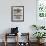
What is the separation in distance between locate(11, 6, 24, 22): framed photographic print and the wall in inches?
5.2

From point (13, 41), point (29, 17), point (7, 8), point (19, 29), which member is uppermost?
point (7, 8)

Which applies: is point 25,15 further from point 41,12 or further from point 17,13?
point 41,12

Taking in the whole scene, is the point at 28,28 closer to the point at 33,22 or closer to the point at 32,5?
the point at 33,22

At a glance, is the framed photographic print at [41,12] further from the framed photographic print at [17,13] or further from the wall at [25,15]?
the framed photographic print at [17,13]

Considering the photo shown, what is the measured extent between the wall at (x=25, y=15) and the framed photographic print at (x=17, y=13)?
132mm

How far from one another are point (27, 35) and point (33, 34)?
0.89 feet

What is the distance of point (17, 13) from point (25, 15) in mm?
365

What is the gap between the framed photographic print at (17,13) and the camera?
6.43m

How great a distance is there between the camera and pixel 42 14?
21.4 ft

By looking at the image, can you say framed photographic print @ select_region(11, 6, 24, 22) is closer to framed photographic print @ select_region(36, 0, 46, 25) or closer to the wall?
the wall

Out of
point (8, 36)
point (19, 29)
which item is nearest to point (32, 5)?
point (19, 29)

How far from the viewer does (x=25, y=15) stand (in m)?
6.45

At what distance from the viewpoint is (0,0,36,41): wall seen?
21.0 ft

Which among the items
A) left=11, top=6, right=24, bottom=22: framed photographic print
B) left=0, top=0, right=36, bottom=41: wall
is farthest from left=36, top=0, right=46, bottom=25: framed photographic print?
left=11, top=6, right=24, bottom=22: framed photographic print
